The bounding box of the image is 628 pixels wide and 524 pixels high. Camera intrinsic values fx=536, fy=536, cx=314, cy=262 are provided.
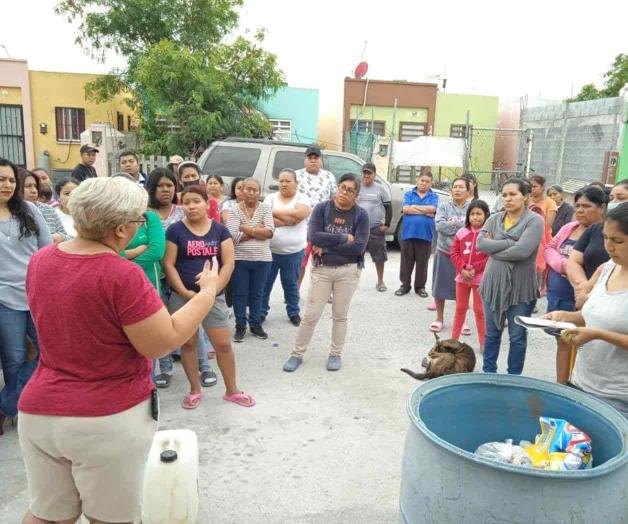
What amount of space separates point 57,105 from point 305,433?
18385 millimetres

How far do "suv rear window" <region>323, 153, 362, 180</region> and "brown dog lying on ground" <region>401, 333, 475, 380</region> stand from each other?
17.8 feet

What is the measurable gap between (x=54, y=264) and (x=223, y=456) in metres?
2.02

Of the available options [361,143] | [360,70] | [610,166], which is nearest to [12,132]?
[361,143]

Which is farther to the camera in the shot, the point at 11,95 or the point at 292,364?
the point at 11,95

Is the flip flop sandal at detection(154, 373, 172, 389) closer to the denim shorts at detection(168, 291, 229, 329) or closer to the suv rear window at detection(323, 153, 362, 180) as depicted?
the denim shorts at detection(168, 291, 229, 329)

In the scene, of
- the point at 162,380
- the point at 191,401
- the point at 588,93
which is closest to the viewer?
the point at 191,401

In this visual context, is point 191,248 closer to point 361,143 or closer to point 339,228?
point 339,228

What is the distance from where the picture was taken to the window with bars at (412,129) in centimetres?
2180

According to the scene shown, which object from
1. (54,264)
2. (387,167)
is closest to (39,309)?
(54,264)

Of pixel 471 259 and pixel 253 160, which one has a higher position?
pixel 253 160

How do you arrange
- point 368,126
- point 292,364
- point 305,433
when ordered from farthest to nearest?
point 368,126 → point 292,364 → point 305,433

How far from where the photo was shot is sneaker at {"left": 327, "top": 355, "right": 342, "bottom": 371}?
4785mm

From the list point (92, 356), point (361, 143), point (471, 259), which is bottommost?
point (471, 259)

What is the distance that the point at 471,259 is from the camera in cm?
507
